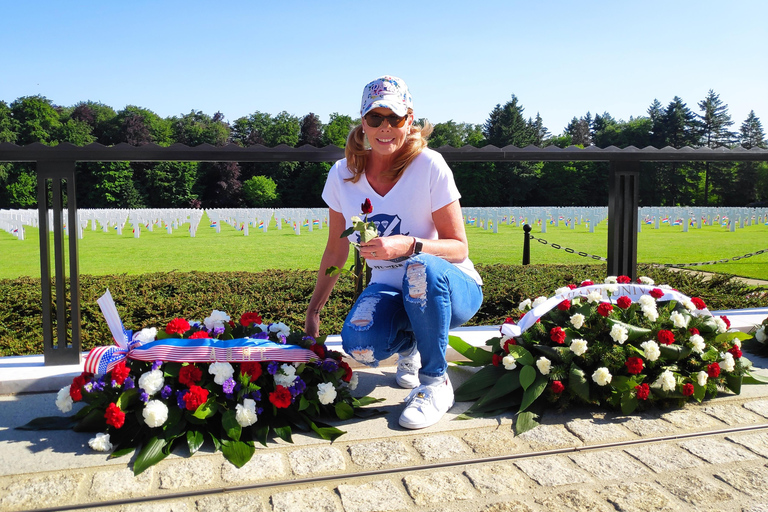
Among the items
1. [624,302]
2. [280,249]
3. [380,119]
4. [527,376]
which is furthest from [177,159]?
[280,249]

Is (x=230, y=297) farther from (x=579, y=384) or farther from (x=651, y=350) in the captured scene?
(x=651, y=350)

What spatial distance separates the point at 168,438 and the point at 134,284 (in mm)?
4560

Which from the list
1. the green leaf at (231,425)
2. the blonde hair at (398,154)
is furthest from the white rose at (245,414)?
the blonde hair at (398,154)

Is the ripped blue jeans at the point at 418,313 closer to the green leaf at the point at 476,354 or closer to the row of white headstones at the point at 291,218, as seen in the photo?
the green leaf at the point at 476,354

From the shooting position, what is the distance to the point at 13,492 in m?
2.04

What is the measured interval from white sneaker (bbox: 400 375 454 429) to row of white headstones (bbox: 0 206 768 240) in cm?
1462

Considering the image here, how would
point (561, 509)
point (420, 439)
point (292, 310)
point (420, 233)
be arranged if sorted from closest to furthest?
point (561, 509)
point (420, 439)
point (420, 233)
point (292, 310)

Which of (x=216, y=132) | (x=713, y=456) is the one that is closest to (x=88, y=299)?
(x=713, y=456)

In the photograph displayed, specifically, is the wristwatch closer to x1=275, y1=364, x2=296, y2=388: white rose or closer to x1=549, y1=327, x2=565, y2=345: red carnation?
x1=275, y1=364, x2=296, y2=388: white rose

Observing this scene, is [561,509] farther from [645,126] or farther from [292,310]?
[645,126]

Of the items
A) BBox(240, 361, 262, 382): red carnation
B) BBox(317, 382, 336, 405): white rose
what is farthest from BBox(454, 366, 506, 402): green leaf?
BBox(240, 361, 262, 382): red carnation

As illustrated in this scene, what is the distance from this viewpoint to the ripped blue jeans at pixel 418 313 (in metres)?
2.62

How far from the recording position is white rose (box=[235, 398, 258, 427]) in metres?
2.46

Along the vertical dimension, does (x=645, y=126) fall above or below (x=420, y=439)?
above
